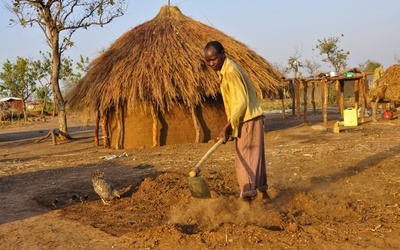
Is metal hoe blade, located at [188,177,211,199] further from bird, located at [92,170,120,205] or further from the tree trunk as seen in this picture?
the tree trunk

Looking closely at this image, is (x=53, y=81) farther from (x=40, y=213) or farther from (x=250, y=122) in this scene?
(x=250, y=122)

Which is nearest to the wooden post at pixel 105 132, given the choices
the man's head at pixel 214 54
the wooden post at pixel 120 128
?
the wooden post at pixel 120 128

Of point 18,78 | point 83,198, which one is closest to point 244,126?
point 83,198

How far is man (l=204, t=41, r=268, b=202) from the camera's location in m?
4.08

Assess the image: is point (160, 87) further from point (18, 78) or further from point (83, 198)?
point (18, 78)

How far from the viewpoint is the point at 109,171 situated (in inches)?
300

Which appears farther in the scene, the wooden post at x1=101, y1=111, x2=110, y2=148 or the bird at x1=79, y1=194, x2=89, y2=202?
the wooden post at x1=101, y1=111, x2=110, y2=148

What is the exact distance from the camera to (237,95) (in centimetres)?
403

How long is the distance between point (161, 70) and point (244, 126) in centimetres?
669

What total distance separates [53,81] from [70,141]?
2.11m

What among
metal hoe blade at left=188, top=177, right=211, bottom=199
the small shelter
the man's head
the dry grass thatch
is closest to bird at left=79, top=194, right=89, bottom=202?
metal hoe blade at left=188, top=177, right=211, bottom=199

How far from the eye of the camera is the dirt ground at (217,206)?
3.51 m

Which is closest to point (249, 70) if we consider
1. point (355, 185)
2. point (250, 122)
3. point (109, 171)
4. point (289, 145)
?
point (289, 145)

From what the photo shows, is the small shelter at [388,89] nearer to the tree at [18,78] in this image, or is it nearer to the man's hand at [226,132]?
the man's hand at [226,132]
